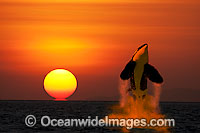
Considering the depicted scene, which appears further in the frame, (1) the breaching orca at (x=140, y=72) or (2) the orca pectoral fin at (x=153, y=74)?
(1) the breaching orca at (x=140, y=72)

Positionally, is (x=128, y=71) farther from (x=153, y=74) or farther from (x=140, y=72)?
(x=153, y=74)

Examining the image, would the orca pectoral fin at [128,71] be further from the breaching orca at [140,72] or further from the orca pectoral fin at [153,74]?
the orca pectoral fin at [153,74]

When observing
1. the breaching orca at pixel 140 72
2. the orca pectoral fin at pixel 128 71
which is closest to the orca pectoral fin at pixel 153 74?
the breaching orca at pixel 140 72

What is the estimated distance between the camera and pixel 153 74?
1911 inches

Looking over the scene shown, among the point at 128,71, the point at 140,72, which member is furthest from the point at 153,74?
the point at 128,71

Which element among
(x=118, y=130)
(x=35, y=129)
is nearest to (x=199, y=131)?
(x=118, y=130)

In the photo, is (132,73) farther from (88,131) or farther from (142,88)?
(88,131)

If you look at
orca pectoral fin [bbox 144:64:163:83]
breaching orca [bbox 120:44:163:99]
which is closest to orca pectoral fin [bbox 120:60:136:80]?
breaching orca [bbox 120:44:163:99]

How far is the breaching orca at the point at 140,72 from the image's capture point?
48.6 meters

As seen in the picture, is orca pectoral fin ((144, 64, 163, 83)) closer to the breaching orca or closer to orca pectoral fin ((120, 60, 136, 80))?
the breaching orca

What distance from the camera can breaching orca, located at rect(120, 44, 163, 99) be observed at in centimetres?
4856

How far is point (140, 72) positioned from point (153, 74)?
1.26m

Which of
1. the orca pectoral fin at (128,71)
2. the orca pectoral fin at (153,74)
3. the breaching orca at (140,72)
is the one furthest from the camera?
the breaching orca at (140,72)

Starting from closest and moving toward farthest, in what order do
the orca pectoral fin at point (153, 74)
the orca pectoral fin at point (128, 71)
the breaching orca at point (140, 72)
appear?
1. the orca pectoral fin at point (128, 71)
2. the orca pectoral fin at point (153, 74)
3. the breaching orca at point (140, 72)
